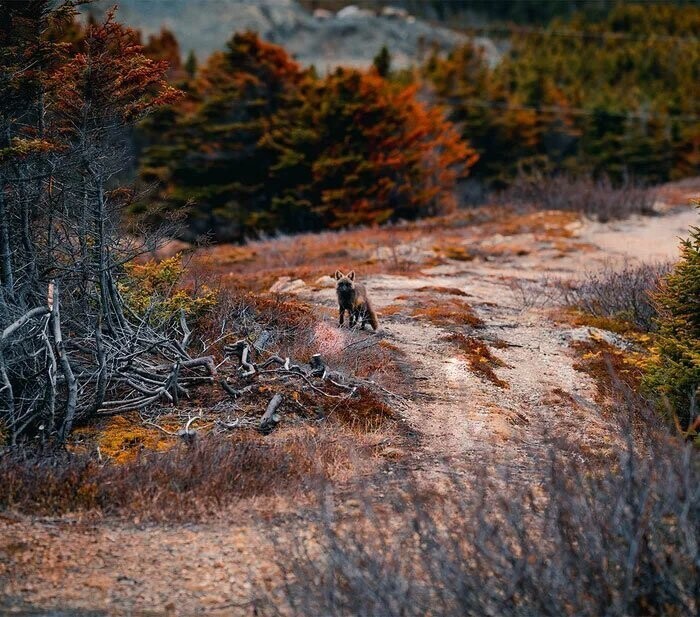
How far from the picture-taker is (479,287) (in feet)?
47.4

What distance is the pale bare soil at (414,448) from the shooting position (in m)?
5.10

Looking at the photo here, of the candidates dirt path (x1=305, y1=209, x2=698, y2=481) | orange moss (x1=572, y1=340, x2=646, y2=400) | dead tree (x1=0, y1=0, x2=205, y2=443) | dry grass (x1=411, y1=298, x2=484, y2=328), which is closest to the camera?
dirt path (x1=305, y1=209, x2=698, y2=481)

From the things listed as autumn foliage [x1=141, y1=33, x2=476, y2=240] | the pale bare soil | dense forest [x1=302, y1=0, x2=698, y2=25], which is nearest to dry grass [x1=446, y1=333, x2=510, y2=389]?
the pale bare soil

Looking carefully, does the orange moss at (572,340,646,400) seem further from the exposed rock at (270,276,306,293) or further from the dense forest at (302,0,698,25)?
the dense forest at (302,0,698,25)

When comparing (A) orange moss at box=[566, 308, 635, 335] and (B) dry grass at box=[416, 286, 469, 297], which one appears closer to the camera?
(A) orange moss at box=[566, 308, 635, 335]

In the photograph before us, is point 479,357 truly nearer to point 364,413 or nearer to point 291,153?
point 364,413

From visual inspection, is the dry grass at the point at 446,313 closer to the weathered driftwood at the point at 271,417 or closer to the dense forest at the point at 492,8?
the weathered driftwood at the point at 271,417

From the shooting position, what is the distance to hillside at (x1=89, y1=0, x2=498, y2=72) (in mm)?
73062

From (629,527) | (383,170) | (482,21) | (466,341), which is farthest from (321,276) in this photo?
(482,21)

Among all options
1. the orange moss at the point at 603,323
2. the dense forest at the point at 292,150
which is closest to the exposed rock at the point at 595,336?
the orange moss at the point at 603,323

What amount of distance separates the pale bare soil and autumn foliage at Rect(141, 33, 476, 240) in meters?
12.7

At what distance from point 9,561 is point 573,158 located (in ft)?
131

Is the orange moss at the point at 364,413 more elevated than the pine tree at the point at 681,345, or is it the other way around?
the pine tree at the point at 681,345

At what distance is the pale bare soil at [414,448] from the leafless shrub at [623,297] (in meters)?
0.54
